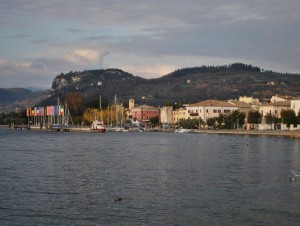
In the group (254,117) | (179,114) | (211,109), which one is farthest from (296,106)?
(179,114)

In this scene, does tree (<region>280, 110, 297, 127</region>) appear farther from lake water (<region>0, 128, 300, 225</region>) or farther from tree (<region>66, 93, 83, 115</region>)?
tree (<region>66, 93, 83, 115</region>)

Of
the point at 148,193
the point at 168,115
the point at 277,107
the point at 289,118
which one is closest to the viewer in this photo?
the point at 148,193

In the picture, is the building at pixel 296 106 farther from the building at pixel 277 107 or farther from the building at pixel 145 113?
the building at pixel 145 113

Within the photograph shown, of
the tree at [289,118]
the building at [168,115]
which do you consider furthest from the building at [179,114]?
the tree at [289,118]

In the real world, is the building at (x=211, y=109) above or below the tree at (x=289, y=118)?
above

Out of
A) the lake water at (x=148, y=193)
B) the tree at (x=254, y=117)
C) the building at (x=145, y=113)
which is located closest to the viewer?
the lake water at (x=148, y=193)

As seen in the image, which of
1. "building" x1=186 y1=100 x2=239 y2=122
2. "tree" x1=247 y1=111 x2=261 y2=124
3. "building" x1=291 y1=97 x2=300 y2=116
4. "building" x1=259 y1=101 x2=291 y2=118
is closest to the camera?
"building" x1=291 y1=97 x2=300 y2=116

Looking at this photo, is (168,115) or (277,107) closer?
(277,107)

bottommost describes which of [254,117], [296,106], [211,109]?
[254,117]

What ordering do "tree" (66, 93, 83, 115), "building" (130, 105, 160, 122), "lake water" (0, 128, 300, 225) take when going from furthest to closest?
"building" (130, 105, 160, 122)
"tree" (66, 93, 83, 115)
"lake water" (0, 128, 300, 225)

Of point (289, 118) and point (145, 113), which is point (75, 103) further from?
point (289, 118)

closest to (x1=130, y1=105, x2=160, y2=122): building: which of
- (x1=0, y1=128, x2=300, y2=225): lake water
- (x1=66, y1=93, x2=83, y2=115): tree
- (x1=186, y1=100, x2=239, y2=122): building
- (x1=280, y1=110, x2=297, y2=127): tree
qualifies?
(x1=66, y1=93, x2=83, y2=115): tree

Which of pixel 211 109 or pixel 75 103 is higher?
pixel 75 103

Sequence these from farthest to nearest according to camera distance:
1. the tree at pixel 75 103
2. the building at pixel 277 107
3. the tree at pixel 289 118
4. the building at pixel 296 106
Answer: the tree at pixel 75 103
the building at pixel 277 107
the building at pixel 296 106
the tree at pixel 289 118
